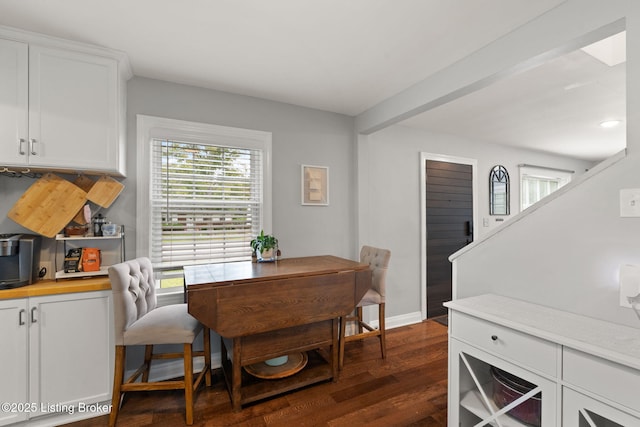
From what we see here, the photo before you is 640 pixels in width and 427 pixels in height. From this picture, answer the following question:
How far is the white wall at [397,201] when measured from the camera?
10.9 ft

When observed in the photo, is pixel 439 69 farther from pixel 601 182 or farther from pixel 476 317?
pixel 476 317

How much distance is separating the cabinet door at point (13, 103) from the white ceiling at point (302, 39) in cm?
16

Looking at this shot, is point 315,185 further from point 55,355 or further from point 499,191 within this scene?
point 499,191

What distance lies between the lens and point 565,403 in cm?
106

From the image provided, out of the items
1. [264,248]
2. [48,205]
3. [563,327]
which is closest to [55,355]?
[48,205]

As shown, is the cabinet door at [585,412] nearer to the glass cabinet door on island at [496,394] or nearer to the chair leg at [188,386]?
the glass cabinet door on island at [496,394]

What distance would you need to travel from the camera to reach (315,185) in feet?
10.0

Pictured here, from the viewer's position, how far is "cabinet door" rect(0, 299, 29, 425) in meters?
1.70

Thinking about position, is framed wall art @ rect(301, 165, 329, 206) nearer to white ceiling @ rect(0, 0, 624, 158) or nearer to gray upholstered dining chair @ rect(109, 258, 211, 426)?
white ceiling @ rect(0, 0, 624, 158)

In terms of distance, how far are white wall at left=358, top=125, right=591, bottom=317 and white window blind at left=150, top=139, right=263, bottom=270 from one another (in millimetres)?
1253

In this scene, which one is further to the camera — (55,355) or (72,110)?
(72,110)

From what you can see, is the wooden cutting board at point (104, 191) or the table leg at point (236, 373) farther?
the wooden cutting board at point (104, 191)

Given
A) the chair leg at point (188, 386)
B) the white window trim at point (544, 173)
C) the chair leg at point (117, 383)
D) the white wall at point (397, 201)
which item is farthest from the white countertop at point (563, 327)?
the white window trim at point (544, 173)

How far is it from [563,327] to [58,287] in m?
2.70
